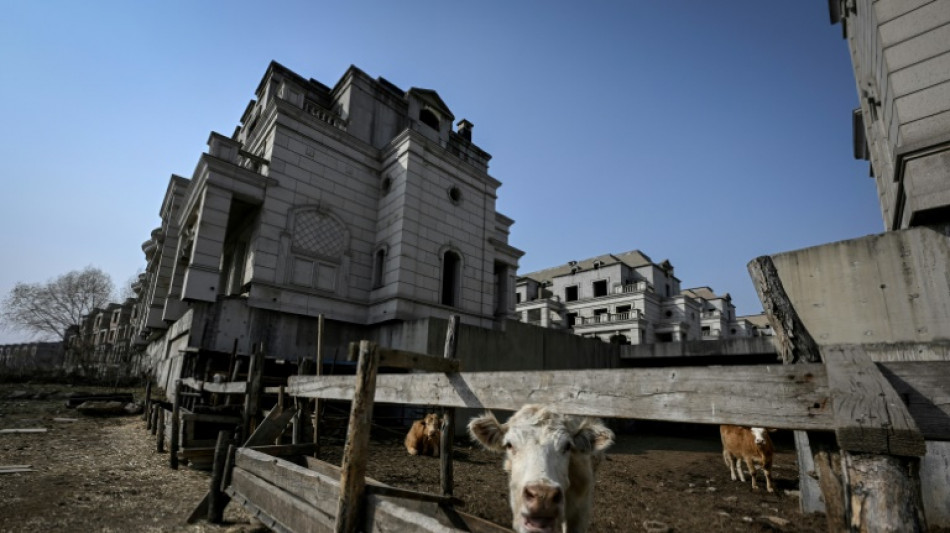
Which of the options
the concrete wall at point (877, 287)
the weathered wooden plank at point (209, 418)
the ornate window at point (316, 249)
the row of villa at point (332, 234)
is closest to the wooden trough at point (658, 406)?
the weathered wooden plank at point (209, 418)

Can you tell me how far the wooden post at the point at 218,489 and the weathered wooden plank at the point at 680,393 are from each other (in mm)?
4880

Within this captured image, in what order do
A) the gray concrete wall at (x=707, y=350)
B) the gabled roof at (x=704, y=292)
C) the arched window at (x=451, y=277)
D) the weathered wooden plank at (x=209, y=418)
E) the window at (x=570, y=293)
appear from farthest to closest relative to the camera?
the gabled roof at (x=704, y=292), the window at (x=570, y=293), the arched window at (x=451, y=277), the gray concrete wall at (x=707, y=350), the weathered wooden plank at (x=209, y=418)

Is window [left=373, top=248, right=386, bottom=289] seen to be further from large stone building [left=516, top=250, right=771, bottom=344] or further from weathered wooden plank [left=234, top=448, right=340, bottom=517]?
large stone building [left=516, top=250, right=771, bottom=344]

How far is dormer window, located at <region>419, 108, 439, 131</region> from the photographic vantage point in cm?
2509

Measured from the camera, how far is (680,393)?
252 centimetres

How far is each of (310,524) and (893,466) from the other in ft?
14.8

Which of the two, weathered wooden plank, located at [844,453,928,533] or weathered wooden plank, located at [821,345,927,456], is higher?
weathered wooden plank, located at [821,345,927,456]

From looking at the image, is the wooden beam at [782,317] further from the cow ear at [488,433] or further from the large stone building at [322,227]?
the large stone building at [322,227]

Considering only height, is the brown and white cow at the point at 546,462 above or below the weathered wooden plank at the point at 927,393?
below

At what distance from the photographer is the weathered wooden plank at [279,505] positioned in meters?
4.09

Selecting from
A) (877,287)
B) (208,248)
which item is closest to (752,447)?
(877,287)

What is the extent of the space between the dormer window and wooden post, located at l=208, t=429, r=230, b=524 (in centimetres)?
2168

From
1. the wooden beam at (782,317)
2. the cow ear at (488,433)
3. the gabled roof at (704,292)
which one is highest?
the gabled roof at (704,292)

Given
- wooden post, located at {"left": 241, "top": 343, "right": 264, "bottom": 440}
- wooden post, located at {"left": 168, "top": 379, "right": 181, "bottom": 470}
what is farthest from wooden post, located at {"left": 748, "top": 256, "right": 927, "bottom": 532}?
wooden post, located at {"left": 168, "top": 379, "right": 181, "bottom": 470}
